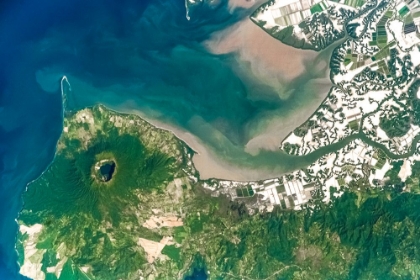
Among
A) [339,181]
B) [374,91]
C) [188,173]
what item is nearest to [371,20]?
[374,91]

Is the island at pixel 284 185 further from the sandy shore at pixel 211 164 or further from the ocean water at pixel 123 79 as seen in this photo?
the ocean water at pixel 123 79

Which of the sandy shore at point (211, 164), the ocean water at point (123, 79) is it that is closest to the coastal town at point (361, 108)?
the sandy shore at point (211, 164)

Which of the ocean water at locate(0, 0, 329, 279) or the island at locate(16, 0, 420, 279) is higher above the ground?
the ocean water at locate(0, 0, 329, 279)

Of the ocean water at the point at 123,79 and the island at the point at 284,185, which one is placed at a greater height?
the ocean water at the point at 123,79

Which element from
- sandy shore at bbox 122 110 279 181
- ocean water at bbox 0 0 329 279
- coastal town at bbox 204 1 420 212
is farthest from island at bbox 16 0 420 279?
ocean water at bbox 0 0 329 279

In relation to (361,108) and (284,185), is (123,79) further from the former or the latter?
(361,108)

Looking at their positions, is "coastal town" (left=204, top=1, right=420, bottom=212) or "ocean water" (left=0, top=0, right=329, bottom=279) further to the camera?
"ocean water" (left=0, top=0, right=329, bottom=279)

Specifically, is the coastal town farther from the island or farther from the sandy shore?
the sandy shore

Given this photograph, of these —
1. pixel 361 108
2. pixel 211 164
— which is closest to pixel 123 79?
pixel 211 164
